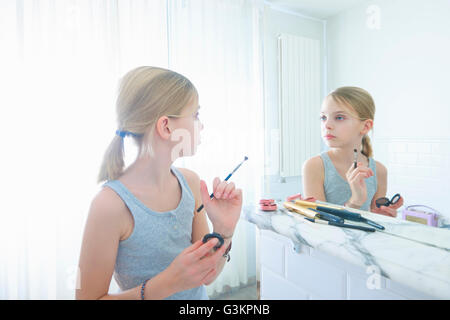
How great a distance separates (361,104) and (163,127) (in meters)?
0.54

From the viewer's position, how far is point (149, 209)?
576 mm

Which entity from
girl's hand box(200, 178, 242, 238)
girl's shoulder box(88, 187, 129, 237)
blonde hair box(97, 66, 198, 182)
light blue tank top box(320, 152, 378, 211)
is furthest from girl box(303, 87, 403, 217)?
girl's shoulder box(88, 187, 129, 237)

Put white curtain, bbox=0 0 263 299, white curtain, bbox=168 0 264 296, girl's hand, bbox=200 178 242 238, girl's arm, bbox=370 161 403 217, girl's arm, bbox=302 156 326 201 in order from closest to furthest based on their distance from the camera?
girl's hand, bbox=200 178 242 238 < girl's arm, bbox=370 161 403 217 < girl's arm, bbox=302 156 326 201 < white curtain, bbox=0 0 263 299 < white curtain, bbox=168 0 264 296

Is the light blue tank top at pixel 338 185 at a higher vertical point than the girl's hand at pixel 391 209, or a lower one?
higher

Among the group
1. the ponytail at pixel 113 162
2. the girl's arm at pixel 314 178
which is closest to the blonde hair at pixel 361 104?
the girl's arm at pixel 314 178

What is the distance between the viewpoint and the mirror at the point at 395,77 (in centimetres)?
54

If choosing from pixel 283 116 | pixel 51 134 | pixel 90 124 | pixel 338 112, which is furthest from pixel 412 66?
pixel 51 134

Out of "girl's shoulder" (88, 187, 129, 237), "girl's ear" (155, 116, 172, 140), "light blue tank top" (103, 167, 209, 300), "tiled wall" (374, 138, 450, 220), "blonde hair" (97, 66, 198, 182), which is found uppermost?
"blonde hair" (97, 66, 198, 182)

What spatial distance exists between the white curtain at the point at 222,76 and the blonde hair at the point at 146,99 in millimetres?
720

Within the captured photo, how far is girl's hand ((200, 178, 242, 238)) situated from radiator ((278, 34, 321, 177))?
378 millimetres

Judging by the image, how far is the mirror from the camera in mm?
542

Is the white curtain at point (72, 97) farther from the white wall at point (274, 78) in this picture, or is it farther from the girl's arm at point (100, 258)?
the girl's arm at point (100, 258)

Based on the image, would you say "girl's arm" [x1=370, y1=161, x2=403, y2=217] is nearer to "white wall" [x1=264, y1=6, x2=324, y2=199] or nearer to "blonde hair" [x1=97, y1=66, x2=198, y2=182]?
"white wall" [x1=264, y1=6, x2=324, y2=199]
